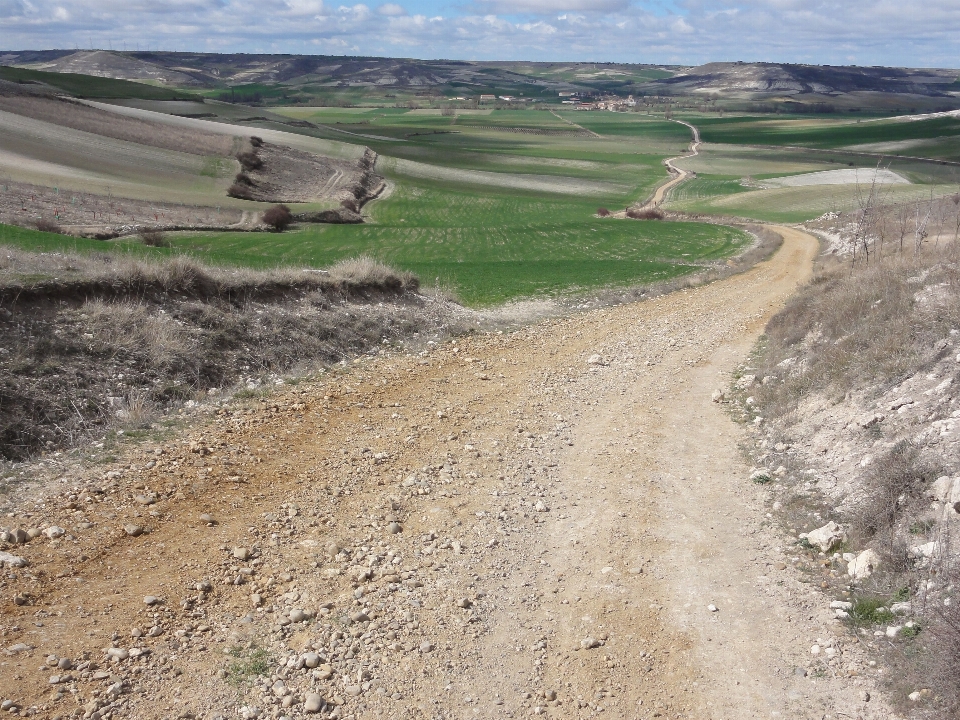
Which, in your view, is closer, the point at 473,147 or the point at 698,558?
the point at 698,558

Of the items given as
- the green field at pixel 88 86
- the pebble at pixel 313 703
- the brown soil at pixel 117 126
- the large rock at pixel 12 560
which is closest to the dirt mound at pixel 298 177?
the brown soil at pixel 117 126

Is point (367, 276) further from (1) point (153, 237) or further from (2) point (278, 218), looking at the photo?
(2) point (278, 218)

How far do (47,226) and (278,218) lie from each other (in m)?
19.7

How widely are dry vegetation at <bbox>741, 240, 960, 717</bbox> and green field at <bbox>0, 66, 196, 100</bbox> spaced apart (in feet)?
398

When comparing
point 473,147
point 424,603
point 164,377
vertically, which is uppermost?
point 473,147

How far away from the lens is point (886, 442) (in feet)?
38.2

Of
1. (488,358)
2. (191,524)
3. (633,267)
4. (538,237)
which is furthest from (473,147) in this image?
(191,524)

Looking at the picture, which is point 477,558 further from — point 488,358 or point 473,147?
point 473,147

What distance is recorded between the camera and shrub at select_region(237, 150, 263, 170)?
7700 cm

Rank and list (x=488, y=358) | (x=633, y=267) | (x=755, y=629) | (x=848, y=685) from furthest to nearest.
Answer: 1. (x=633, y=267)
2. (x=488, y=358)
3. (x=755, y=629)
4. (x=848, y=685)

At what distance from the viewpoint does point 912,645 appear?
790 cm

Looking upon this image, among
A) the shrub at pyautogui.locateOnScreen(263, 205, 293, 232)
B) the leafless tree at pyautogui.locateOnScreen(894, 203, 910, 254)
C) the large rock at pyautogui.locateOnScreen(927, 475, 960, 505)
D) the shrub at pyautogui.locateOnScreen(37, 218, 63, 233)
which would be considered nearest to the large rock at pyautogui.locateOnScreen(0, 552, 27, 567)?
the large rock at pyautogui.locateOnScreen(927, 475, 960, 505)

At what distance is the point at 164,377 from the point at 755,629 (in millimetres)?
11367

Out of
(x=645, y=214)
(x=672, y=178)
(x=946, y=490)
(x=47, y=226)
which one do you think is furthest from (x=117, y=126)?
(x=946, y=490)
